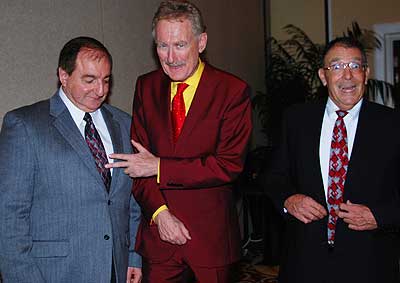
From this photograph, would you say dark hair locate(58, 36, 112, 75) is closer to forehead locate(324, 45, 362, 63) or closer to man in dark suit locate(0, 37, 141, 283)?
man in dark suit locate(0, 37, 141, 283)

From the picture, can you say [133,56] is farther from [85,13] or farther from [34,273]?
[34,273]

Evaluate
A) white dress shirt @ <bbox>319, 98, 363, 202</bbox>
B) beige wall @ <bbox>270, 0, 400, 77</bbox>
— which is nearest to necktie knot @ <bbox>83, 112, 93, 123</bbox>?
white dress shirt @ <bbox>319, 98, 363, 202</bbox>

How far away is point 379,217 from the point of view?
2225 millimetres

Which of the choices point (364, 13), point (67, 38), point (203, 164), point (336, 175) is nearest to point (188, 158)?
point (203, 164)

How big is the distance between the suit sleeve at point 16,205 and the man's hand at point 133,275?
1.61 feet

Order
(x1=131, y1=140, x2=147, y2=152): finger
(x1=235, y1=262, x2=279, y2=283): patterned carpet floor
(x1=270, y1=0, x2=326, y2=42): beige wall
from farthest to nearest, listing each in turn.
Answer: (x1=270, y1=0, x2=326, y2=42): beige wall, (x1=235, y1=262, x2=279, y2=283): patterned carpet floor, (x1=131, y1=140, x2=147, y2=152): finger

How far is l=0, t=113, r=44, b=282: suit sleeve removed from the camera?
6.47 ft

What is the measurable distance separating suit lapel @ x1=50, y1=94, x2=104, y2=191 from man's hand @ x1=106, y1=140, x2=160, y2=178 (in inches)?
3.0

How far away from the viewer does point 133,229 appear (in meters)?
2.43

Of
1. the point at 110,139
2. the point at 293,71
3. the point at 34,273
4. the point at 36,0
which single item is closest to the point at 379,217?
the point at 110,139

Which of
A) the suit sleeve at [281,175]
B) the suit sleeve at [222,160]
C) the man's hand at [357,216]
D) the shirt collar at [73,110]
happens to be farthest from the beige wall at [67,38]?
the man's hand at [357,216]

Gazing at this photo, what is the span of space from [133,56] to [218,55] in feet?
5.22

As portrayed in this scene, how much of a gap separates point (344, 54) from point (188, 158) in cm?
85

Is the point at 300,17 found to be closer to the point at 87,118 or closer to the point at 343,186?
the point at 343,186
